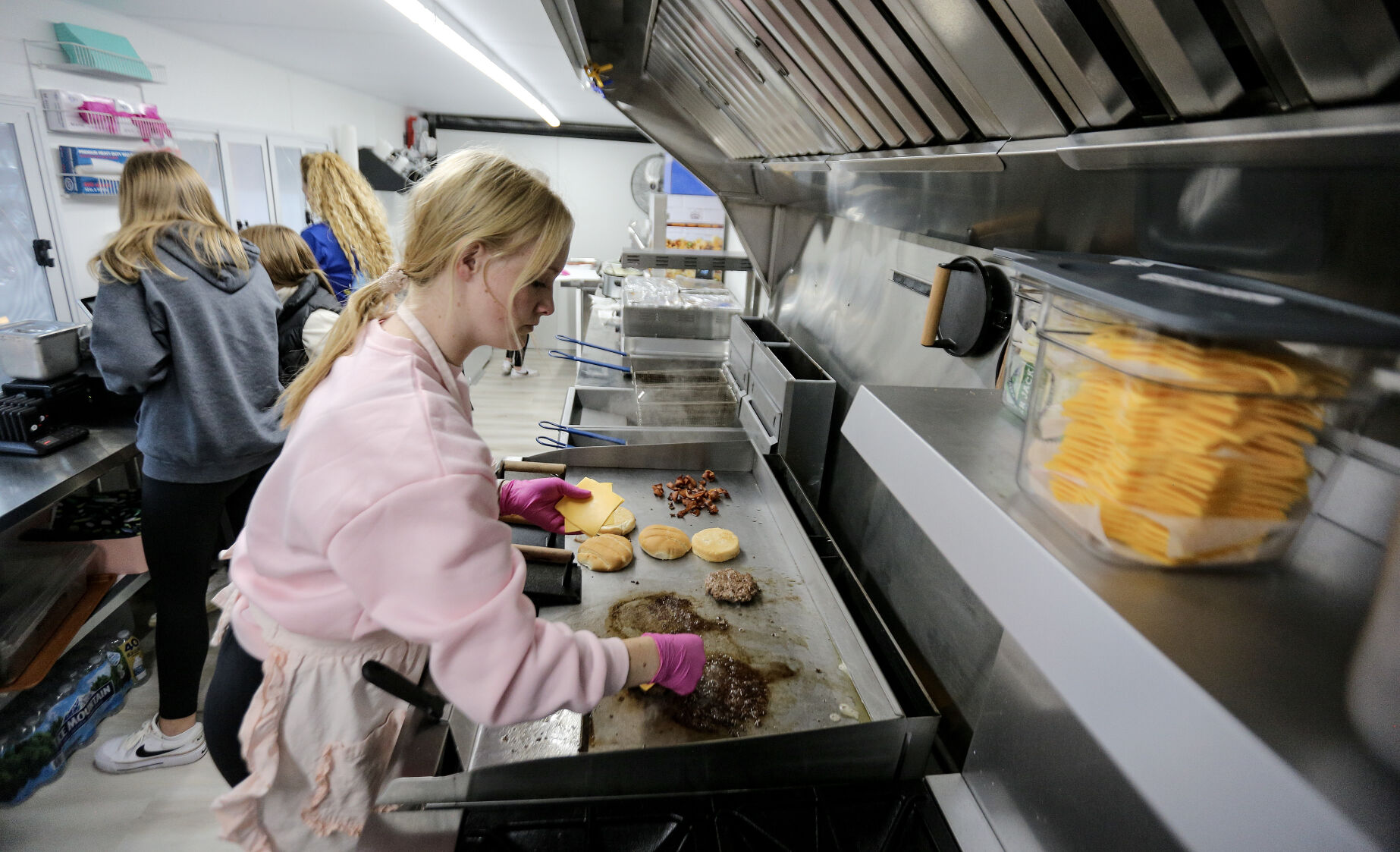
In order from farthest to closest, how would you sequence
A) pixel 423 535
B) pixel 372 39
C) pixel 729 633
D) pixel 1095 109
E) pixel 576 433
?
pixel 372 39 → pixel 576 433 → pixel 729 633 → pixel 423 535 → pixel 1095 109

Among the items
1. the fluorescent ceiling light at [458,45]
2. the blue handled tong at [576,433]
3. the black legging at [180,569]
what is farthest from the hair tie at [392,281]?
the fluorescent ceiling light at [458,45]

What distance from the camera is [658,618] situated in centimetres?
163

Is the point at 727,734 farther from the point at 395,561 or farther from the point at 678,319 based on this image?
the point at 678,319

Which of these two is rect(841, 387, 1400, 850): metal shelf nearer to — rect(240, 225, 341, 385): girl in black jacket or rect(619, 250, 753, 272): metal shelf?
rect(619, 250, 753, 272): metal shelf

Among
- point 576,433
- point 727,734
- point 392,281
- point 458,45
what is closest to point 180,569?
point 576,433

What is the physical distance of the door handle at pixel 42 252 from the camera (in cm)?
317

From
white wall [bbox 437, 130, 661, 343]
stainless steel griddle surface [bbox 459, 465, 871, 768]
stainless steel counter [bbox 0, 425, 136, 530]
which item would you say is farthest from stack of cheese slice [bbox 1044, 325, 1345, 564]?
white wall [bbox 437, 130, 661, 343]

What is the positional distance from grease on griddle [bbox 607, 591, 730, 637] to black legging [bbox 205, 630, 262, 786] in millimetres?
730

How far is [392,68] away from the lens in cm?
556

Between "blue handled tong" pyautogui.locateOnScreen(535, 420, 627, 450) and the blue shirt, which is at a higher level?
the blue shirt

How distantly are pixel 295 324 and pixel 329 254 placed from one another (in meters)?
0.72

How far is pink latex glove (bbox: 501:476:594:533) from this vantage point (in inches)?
73.5

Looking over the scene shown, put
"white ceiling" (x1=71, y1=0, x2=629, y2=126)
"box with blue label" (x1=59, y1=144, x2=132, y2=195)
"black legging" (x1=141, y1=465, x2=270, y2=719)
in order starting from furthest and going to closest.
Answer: "white ceiling" (x1=71, y1=0, x2=629, y2=126)
"box with blue label" (x1=59, y1=144, x2=132, y2=195)
"black legging" (x1=141, y1=465, x2=270, y2=719)

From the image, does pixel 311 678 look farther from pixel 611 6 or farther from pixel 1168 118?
pixel 611 6
